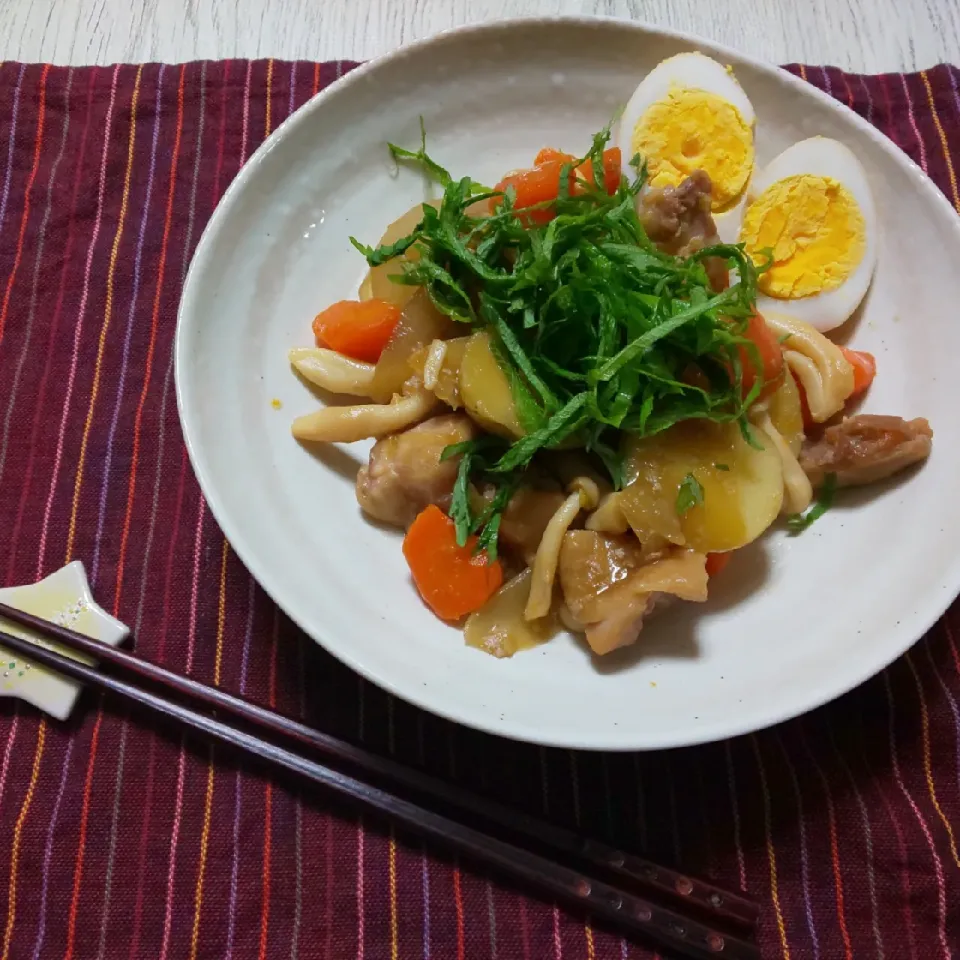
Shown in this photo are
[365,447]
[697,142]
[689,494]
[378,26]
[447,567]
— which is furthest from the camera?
[378,26]

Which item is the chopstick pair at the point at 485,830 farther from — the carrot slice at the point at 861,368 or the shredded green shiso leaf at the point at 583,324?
the carrot slice at the point at 861,368

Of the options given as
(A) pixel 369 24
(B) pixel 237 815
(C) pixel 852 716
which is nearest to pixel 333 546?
(B) pixel 237 815

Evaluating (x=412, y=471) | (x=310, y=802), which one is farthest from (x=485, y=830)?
(x=412, y=471)

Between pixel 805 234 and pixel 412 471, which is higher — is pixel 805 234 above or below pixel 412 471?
above

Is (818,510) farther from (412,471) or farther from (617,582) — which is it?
(412,471)

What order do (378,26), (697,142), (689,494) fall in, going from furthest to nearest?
1. (378,26)
2. (697,142)
3. (689,494)

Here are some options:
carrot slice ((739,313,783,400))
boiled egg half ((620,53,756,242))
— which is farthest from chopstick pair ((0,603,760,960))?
boiled egg half ((620,53,756,242))

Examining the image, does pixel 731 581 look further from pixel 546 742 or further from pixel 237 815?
pixel 237 815

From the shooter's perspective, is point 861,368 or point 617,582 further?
point 861,368

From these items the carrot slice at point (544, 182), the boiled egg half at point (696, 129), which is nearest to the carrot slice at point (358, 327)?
the carrot slice at point (544, 182)
